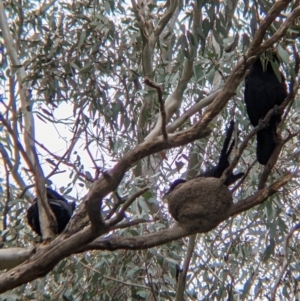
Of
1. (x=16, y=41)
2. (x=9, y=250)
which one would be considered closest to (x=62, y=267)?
(x=9, y=250)

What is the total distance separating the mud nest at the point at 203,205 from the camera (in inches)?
158

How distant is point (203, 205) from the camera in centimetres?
408

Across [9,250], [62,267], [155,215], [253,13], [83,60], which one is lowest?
[9,250]

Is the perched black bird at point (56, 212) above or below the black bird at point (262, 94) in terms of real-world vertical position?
below

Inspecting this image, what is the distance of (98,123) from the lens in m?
5.80

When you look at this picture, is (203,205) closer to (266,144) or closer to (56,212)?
(266,144)

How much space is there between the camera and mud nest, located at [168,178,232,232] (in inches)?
158

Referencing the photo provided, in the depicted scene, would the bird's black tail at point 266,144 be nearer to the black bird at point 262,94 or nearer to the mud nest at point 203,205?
the black bird at point 262,94

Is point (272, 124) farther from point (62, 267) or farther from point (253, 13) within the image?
point (62, 267)

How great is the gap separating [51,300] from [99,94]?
1.67m

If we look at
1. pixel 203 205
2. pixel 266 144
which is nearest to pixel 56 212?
pixel 203 205

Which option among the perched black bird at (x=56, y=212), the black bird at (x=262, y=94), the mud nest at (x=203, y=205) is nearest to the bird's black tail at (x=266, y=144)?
the black bird at (x=262, y=94)

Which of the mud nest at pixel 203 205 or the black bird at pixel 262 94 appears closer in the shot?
the mud nest at pixel 203 205

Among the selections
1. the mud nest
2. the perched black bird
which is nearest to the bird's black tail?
the mud nest
